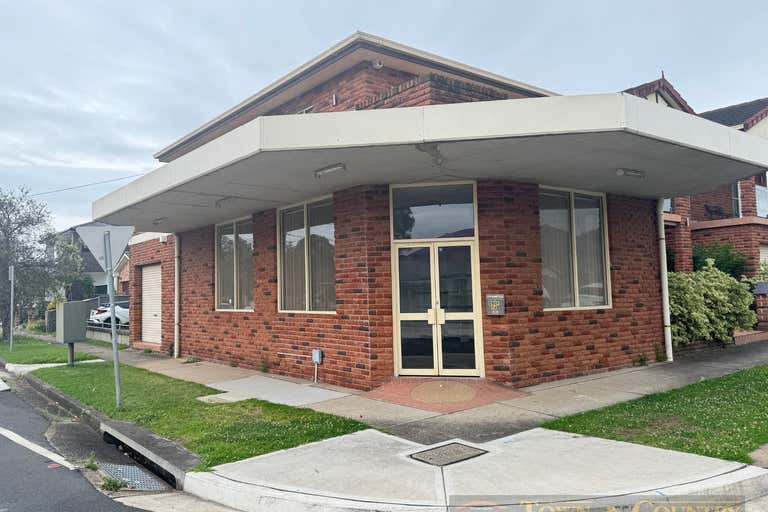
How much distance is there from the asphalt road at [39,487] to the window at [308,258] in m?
4.51

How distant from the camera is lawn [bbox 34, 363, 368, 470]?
574cm

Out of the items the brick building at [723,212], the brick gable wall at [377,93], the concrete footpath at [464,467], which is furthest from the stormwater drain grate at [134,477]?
the brick building at [723,212]

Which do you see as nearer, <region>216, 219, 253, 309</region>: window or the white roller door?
<region>216, 219, 253, 309</region>: window

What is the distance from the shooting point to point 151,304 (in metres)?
16.6

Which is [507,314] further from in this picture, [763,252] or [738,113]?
[738,113]

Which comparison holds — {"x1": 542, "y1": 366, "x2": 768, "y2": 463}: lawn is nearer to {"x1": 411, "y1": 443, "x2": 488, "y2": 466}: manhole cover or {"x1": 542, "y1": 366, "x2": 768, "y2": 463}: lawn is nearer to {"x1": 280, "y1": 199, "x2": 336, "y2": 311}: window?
{"x1": 411, "y1": 443, "x2": 488, "y2": 466}: manhole cover

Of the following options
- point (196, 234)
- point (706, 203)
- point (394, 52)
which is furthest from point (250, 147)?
point (706, 203)

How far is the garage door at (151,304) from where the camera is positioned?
53.2 ft

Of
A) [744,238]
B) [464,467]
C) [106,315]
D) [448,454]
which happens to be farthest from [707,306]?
[106,315]

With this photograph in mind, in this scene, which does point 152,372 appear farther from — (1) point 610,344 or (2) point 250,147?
(1) point 610,344

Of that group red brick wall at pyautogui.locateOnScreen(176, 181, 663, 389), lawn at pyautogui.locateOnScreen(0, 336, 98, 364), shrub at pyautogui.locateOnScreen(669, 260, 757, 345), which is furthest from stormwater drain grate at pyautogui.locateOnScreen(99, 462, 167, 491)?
shrub at pyautogui.locateOnScreen(669, 260, 757, 345)

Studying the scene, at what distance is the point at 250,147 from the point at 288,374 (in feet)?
16.0

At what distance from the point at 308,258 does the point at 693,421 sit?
6.38m

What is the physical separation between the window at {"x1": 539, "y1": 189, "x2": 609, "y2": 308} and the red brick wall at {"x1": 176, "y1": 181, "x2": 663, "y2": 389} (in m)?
Result: 0.24
